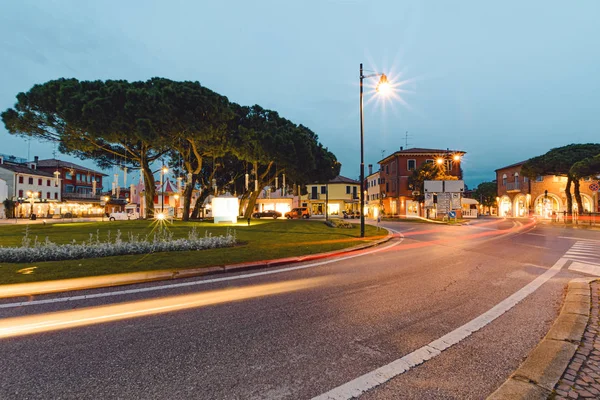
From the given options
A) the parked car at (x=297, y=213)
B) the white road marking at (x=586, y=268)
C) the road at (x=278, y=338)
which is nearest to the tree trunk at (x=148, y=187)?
the road at (x=278, y=338)

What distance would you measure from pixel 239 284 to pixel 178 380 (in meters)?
3.84

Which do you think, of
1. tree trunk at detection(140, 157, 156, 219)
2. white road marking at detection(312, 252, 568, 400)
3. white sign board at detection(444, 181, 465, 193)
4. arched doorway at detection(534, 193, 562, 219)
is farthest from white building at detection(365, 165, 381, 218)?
white road marking at detection(312, 252, 568, 400)

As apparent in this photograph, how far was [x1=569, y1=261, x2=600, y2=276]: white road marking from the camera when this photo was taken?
25.8 feet

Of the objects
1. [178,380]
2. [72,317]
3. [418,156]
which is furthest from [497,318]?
[418,156]

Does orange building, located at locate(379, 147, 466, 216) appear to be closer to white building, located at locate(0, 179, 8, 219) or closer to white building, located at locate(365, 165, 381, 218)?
white building, located at locate(365, 165, 381, 218)

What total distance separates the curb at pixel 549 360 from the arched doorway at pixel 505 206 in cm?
6705

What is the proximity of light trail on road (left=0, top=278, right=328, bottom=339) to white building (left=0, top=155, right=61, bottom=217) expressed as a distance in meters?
60.5

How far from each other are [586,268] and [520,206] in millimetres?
58833

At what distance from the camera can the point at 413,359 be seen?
3.30m

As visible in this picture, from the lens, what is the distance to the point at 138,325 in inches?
169

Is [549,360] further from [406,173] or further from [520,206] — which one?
[520,206]

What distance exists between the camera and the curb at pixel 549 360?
8.55ft

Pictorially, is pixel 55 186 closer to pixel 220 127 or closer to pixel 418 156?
pixel 220 127

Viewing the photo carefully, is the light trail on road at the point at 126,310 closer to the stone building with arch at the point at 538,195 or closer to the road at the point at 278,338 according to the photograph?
the road at the point at 278,338
